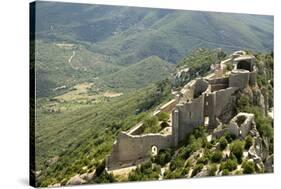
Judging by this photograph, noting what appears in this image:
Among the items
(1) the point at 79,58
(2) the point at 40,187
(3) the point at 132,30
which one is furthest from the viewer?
(3) the point at 132,30

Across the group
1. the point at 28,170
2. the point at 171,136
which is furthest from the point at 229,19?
the point at 28,170

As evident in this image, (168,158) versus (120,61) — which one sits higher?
(120,61)

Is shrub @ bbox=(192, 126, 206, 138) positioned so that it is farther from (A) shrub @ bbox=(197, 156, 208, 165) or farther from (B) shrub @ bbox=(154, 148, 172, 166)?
(B) shrub @ bbox=(154, 148, 172, 166)

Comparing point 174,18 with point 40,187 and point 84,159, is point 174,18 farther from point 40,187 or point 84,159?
point 40,187

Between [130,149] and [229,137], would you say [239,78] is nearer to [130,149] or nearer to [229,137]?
[229,137]

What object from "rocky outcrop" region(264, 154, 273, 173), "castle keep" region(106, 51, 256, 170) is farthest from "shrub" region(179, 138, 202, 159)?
"rocky outcrop" region(264, 154, 273, 173)

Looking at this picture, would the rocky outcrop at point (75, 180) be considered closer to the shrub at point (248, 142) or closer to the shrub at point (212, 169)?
the shrub at point (212, 169)
